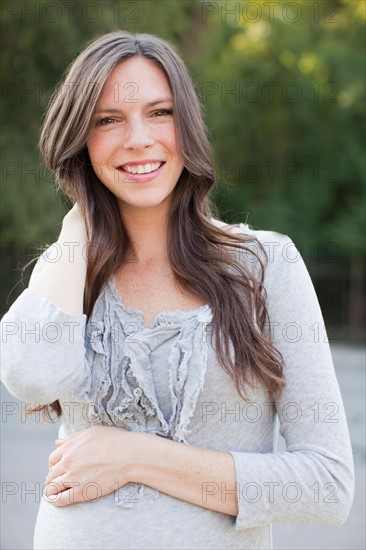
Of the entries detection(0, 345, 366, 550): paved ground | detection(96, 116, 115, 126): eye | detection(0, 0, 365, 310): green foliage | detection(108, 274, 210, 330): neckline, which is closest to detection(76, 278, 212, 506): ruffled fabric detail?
detection(108, 274, 210, 330): neckline

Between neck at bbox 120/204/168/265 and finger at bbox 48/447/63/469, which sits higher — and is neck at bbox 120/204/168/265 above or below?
above

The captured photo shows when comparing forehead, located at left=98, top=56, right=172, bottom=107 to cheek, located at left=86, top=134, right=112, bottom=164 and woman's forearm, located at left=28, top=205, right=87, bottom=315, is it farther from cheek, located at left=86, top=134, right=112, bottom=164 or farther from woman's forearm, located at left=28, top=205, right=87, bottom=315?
woman's forearm, located at left=28, top=205, right=87, bottom=315

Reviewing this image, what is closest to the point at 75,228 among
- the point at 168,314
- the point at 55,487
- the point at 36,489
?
the point at 168,314

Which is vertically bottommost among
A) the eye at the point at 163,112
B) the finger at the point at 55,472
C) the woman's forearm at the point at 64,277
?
the finger at the point at 55,472

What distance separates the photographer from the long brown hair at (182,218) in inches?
63.8

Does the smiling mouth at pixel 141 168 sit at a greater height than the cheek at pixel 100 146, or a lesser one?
lesser

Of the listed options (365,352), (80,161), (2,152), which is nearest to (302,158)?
(2,152)

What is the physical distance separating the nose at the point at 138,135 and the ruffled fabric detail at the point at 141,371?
1.11 ft

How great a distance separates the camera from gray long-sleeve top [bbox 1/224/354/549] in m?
1.54

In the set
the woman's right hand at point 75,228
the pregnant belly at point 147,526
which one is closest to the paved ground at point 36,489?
the woman's right hand at point 75,228

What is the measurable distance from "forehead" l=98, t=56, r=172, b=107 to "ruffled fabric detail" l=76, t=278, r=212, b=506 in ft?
1.41

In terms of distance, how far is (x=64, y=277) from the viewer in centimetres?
167

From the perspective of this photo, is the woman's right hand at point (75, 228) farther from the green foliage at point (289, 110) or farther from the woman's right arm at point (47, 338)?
the green foliage at point (289, 110)

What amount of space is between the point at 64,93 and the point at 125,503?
2.70 ft
